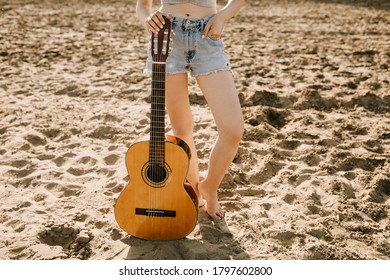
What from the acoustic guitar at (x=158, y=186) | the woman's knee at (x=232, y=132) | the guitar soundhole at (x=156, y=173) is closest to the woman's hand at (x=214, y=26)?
the acoustic guitar at (x=158, y=186)

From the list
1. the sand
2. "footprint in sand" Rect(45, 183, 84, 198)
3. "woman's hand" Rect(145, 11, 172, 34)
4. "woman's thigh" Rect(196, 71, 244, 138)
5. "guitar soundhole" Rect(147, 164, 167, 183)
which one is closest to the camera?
"woman's hand" Rect(145, 11, 172, 34)

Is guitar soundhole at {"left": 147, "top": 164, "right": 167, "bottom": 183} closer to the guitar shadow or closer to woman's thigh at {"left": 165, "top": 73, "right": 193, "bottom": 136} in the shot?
woman's thigh at {"left": 165, "top": 73, "right": 193, "bottom": 136}

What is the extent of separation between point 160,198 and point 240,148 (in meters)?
1.47

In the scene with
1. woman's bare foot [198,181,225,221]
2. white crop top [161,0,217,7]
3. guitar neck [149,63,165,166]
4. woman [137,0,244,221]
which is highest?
white crop top [161,0,217,7]

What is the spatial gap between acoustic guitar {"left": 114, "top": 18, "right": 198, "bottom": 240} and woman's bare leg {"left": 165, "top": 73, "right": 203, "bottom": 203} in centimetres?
7

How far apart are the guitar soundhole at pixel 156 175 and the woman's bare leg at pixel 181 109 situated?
0.29 meters

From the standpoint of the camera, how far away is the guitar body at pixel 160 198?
100 inches

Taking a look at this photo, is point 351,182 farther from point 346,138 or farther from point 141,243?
point 141,243

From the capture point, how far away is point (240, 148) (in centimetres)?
388

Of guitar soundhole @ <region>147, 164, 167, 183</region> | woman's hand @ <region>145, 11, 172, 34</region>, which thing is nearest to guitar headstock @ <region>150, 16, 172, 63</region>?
woman's hand @ <region>145, 11, 172, 34</region>

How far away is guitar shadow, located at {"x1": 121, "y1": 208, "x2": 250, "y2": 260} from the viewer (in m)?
2.55

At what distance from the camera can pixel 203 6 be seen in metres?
2.38

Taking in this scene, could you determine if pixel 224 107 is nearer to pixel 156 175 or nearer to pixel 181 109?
pixel 181 109

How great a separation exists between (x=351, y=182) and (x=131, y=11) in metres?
8.58
